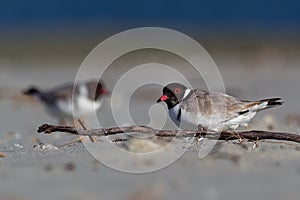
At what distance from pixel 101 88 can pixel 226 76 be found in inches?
216

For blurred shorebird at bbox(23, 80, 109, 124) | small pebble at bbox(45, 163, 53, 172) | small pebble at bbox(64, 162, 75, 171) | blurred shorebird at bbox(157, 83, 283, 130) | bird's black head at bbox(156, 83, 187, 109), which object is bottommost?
small pebble at bbox(64, 162, 75, 171)

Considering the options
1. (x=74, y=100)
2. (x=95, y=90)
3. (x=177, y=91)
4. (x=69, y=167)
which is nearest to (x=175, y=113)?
(x=177, y=91)

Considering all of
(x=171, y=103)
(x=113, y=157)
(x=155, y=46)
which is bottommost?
(x=113, y=157)

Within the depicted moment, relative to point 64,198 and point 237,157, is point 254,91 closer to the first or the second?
point 237,157

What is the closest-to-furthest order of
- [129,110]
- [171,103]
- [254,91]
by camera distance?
[171,103]
[129,110]
[254,91]

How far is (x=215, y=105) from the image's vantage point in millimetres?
5375

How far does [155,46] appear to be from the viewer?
73.9ft

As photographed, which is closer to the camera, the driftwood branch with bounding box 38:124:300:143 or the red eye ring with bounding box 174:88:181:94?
the driftwood branch with bounding box 38:124:300:143

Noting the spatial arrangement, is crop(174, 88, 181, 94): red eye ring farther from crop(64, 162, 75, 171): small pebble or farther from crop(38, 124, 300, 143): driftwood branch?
crop(64, 162, 75, 171): small pebble

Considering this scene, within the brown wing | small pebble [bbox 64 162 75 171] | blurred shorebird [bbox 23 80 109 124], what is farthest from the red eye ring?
blurred shorebird [bbox 23 80 109 124]

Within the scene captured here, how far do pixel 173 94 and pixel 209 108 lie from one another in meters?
0.40

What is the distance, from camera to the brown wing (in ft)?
17.4

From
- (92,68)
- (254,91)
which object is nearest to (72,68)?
(92,68)

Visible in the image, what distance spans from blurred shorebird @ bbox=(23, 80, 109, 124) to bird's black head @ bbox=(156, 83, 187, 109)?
3.16m
